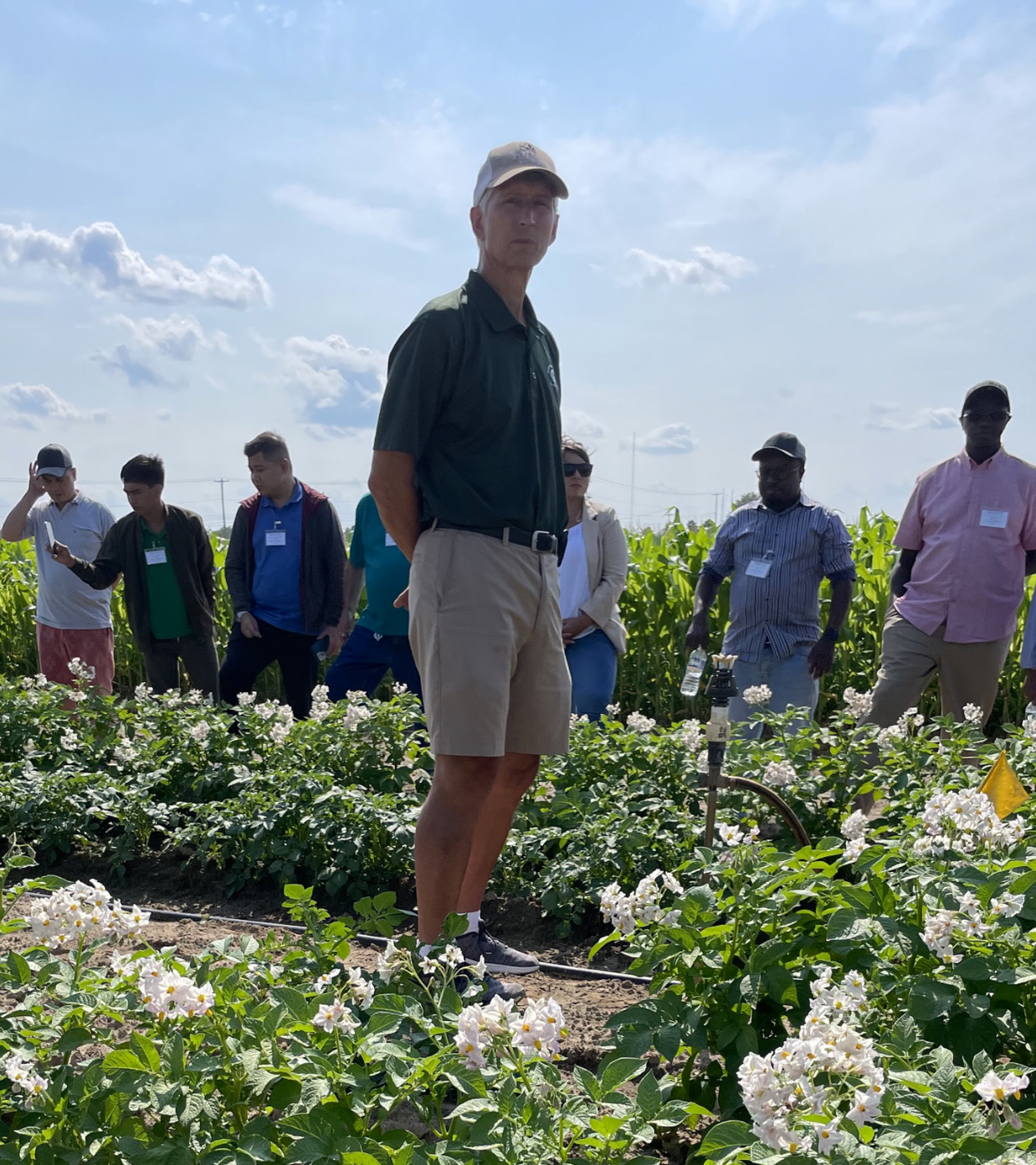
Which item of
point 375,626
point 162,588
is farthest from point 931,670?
point 162,588

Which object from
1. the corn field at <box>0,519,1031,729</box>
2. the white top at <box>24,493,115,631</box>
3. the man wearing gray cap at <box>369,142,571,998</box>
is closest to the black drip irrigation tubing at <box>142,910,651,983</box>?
the man wearing gray cap at <box>369,142,571,998</box>

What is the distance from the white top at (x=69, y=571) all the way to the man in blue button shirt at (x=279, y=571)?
4.14 ft

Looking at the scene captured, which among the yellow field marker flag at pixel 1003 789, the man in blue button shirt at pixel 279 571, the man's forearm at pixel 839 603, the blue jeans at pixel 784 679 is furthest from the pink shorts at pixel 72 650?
the yellow field marker flag at pixel 1003 789

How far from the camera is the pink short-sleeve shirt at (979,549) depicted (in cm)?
522

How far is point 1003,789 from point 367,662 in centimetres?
387

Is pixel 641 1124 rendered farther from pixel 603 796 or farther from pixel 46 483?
pixel 46 483

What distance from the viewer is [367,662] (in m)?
6.12

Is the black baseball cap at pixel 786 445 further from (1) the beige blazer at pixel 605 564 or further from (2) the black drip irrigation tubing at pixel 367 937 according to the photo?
(2) the black drip irrigation tubing at pixel 367 937

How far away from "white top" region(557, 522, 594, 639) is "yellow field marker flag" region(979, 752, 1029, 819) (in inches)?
115

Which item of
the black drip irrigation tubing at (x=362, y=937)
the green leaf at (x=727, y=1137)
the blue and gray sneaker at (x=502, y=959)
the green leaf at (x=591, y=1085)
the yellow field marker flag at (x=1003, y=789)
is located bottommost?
the black drip irrigation tubing at (x=362, y=937)

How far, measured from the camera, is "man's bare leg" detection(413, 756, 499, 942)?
2.84 m

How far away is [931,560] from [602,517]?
1.67 m

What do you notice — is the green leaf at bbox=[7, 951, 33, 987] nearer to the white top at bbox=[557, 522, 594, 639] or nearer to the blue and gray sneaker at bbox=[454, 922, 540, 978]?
the blue and gray sneaker at bbox=[454, 922, 540, 978]

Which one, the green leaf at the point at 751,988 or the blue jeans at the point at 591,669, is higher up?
the blue jeans at the point at 591,669
